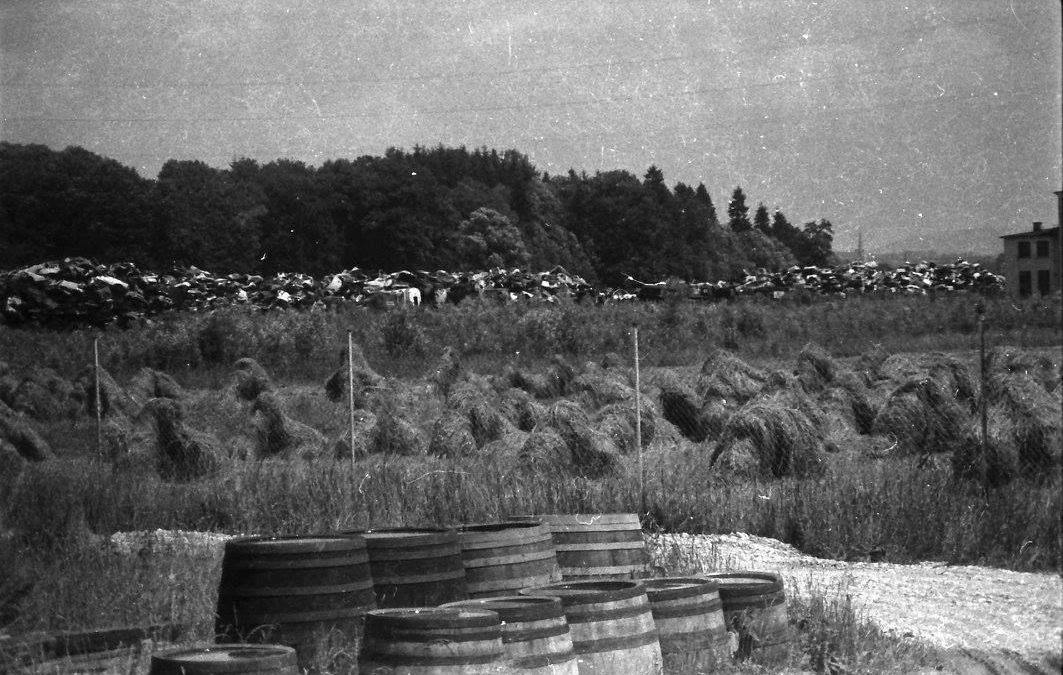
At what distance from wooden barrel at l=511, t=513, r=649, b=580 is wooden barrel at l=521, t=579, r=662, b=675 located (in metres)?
1.63

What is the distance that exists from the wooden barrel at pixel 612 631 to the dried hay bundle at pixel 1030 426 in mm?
8546

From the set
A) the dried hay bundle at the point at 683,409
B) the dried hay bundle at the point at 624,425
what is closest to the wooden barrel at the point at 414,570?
the dried hay bundle at the point at 624,425

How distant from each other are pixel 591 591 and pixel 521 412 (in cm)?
1510

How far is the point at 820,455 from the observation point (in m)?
15.6

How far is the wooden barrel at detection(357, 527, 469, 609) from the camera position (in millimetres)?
6535

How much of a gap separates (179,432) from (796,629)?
11.0 m

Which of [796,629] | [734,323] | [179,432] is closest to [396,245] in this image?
[734,323]

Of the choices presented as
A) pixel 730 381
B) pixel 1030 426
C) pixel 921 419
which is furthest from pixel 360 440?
pixel 1030 426

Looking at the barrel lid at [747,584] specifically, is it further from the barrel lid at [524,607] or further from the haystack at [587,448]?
the haystack at [587,448]

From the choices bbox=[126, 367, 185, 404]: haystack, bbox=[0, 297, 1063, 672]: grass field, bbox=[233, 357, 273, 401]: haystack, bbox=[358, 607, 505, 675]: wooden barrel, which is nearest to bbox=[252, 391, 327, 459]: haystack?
bbox=[0, 297, 1063, 672]: grass field

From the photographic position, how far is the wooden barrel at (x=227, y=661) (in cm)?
485

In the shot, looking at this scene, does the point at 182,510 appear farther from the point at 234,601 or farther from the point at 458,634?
the point at 458,634

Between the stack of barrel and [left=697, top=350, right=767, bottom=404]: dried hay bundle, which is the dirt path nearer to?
the stack of barrel

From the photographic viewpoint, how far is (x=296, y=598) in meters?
6.08
